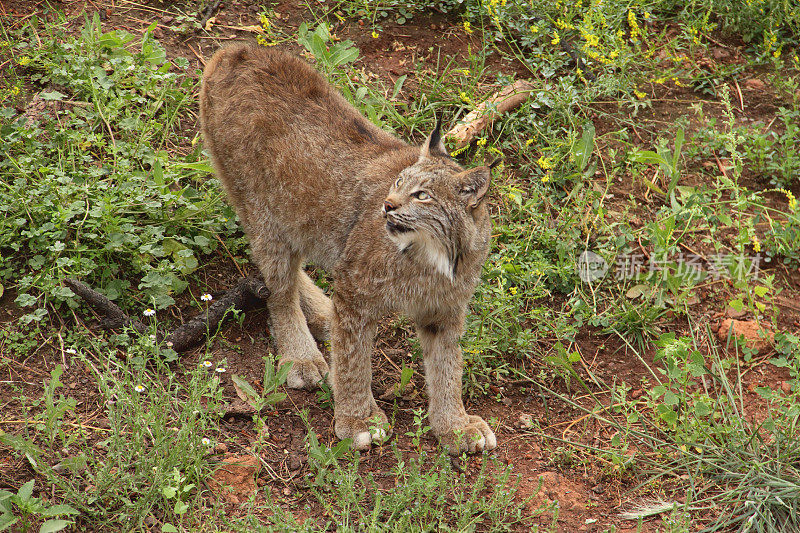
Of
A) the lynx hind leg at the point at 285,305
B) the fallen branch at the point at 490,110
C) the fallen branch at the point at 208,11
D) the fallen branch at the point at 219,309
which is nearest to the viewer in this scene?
the fallen branch at the point at 219,309

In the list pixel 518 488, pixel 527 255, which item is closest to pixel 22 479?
pixel 518 488

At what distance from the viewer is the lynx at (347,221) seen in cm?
420

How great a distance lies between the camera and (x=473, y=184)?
4074 mm

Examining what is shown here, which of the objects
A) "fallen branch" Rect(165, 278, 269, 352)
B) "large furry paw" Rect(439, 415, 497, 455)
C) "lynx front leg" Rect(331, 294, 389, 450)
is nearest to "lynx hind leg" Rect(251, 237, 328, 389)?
"fallen branch" Rect(165, 278, 269, 352)

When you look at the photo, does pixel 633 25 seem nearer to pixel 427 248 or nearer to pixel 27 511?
pixel 427 248

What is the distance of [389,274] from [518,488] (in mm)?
1294

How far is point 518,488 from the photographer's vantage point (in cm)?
417

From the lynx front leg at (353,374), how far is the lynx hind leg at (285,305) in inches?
17.4

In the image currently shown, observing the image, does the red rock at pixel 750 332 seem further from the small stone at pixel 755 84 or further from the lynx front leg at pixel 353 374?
the small stone at pixel 755 84

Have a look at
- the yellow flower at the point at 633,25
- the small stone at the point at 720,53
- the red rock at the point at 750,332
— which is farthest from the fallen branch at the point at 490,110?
the red rock at the point at 750,332

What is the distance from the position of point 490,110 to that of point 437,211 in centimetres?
213

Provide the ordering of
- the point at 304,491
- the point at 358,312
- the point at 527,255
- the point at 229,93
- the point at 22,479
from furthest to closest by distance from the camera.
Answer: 1. the point at 527,255
2. the point at 229,93
3. the point at 358,312
4. the point at 304,491
5. the point at 22,479

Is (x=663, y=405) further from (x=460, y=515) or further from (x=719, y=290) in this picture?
(x=719, y=290)
